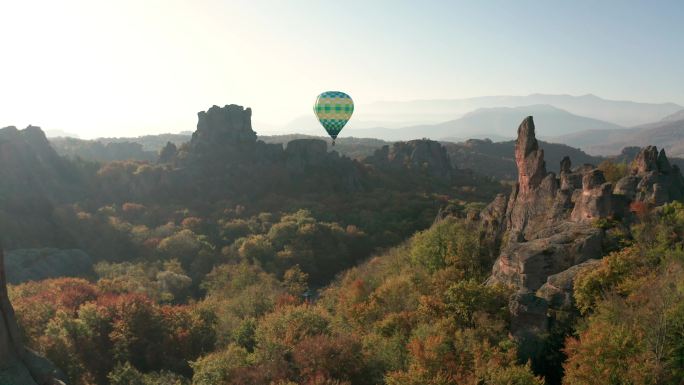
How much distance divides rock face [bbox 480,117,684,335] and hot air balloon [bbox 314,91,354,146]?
1256 inches

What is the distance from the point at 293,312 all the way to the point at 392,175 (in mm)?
95631

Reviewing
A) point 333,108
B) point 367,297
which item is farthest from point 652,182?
point 333,108

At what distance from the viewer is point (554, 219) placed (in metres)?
35.2

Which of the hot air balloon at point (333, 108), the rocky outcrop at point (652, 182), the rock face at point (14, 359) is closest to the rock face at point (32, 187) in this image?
the hot air balloon at point (333, 108)

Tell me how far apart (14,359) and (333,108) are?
172ft

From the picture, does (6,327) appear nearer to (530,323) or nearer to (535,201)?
(530,323)

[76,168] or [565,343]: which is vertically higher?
[76,168]

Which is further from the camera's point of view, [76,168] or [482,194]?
[482,194]

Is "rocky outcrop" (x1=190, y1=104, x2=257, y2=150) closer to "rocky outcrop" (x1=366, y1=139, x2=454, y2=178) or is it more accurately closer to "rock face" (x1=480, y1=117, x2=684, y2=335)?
"rocky outcrop" (x1=366, y1=139, x2=454, y2=178)

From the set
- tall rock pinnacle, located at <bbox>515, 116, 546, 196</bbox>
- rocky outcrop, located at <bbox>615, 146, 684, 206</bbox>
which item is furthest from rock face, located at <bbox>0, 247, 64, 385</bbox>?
rocky outcrop, located at <bbox>615, 146, 684, 206</bbox>

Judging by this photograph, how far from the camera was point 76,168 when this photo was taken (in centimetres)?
9850

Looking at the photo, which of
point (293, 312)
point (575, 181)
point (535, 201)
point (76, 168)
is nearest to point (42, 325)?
point (293, 312)

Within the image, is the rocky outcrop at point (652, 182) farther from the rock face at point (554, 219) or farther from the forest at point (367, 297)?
the forest at point (367, 297)

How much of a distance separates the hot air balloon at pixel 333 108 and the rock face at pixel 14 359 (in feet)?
165
